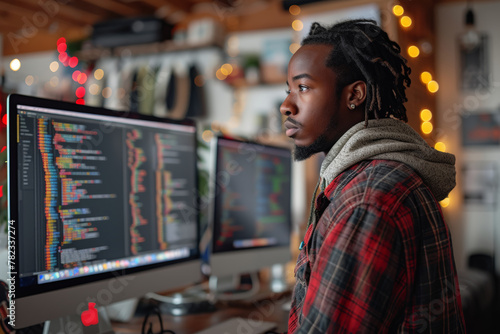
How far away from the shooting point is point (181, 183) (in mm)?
1297

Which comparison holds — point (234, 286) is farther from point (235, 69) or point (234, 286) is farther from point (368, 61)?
point (235, 69)

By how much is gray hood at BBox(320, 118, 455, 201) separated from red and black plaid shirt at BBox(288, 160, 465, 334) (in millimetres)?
17

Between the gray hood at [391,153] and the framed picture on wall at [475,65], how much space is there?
3.03m

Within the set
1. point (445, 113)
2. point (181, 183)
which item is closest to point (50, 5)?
point (445, 113)

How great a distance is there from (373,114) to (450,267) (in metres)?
0.31

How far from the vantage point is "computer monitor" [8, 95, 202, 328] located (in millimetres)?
893

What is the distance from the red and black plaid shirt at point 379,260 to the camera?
687 millimetres

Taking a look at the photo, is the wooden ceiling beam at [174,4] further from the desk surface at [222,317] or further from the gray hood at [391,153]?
the gray hood at [391,153]

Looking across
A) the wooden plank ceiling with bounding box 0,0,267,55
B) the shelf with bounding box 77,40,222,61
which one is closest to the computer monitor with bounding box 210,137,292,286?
the shelf with bounding box 77,40,222,61

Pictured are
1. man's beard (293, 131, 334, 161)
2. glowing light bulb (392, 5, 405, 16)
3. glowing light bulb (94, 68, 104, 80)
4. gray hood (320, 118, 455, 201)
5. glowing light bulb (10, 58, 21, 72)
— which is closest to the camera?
gray hood (320, 118, 455, 201)

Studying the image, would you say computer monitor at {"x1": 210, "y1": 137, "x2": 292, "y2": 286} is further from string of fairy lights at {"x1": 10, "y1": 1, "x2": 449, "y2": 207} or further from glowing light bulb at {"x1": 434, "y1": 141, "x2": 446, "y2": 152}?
glowing light bulb at {"x1": 434, "y1": 141, "x2": 446, "y2": 152}

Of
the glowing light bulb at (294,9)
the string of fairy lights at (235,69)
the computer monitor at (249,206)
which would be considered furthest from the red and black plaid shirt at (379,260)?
the glowing light bulb at (294,9)

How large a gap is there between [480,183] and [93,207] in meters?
3.24

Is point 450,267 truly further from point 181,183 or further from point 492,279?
point 492,279
